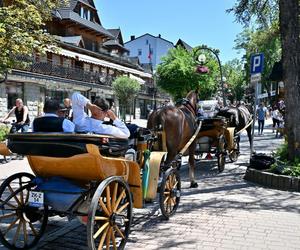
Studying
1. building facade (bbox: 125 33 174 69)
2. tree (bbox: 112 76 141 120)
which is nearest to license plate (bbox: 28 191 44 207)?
tree (bbox: 112 76 141 120)

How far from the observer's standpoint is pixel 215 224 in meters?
6.34

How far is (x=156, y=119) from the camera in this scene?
7930 millimetres

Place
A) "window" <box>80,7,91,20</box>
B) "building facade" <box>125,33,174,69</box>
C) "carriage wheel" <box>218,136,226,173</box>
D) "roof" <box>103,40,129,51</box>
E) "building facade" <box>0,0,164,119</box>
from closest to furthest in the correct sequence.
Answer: "carriage wheel" <box>218,136,226,173</box>, "building facade" <box>0,0,164,119</box>, "window" <box>80,7,91,20</box>, "roof" <box>103,40,129,51</box>, "building facade" <box>125,33,174,69</box>

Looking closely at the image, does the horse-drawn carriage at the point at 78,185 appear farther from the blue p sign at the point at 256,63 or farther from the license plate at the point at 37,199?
the blue p sign at the point at 256,63

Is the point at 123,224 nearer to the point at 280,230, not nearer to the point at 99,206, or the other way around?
the point at 99,206

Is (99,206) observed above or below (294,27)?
below

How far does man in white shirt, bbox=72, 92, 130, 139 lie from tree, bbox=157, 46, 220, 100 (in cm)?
4509

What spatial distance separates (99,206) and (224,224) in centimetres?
244

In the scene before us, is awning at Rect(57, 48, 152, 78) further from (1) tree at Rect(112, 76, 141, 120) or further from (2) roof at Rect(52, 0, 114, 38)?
(2) roof at Rect(52, 0, 114, 38)

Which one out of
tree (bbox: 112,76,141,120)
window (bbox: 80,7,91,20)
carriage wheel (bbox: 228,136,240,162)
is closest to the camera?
carriage wheel (bbox: 228,136,240,162)

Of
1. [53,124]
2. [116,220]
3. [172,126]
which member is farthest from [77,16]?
[116,220]

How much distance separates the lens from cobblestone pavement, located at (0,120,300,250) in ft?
17.9

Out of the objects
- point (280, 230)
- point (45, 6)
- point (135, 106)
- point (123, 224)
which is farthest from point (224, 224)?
point (135, 106)

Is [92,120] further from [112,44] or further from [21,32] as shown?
[112,44]
